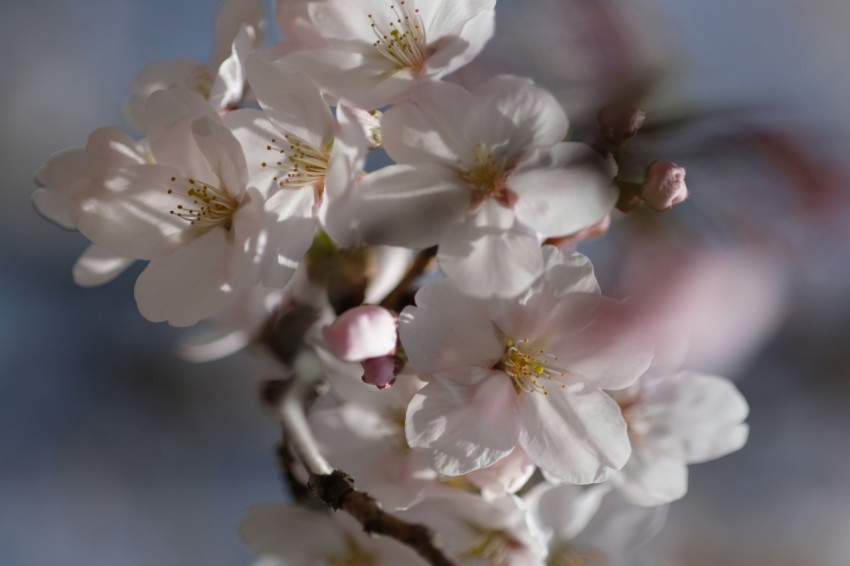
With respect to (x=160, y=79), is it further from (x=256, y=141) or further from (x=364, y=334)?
(x=364, y=334)

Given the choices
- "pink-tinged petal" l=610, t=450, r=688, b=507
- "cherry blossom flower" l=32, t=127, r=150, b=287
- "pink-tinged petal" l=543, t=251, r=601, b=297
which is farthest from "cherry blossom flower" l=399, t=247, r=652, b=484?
"cherry blossom flower" l=32, t=127, r=150, b=287

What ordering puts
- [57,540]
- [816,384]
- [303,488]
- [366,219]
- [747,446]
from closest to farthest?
[366,219] → [303,488] → [816,384] → [747,446] → [57,540]

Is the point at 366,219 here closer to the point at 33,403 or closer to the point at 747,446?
the point at 747,446

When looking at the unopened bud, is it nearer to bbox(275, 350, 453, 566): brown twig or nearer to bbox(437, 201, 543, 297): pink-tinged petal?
bbox(437, 201, 543, 297): pink-tinged petal

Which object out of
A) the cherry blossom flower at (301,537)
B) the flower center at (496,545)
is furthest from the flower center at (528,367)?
the cherry blossom flower at (301,537)

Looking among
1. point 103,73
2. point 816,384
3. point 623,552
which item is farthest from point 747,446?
point 103,73
